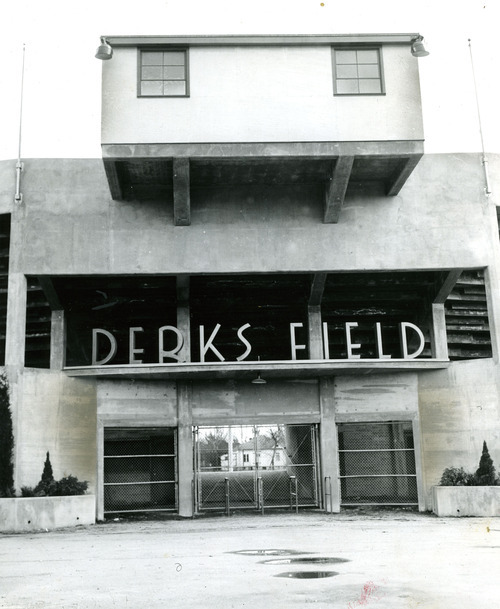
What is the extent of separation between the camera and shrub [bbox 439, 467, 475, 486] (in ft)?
71.5

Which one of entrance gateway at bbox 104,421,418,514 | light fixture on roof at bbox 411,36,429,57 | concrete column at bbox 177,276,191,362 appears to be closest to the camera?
light fixture on roof at bbox 411,36,429,57

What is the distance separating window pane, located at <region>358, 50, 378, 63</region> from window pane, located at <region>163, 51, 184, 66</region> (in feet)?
16.9

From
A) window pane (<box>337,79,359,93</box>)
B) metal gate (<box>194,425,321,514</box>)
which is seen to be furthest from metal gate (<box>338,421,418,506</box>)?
window pane (<box>337,79,359,93</box>)

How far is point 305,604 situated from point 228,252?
15.8 meters

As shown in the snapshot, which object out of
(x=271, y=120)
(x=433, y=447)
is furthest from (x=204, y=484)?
(x=271, y=120)

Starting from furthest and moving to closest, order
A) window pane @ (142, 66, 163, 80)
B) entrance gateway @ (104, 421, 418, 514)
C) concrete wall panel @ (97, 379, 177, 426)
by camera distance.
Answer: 1. entrance gateway @ (104, 421, 418, 514)
2. concrete wall panel @ (97, 379, 177, 426)
3. window pane @ (142, 66, 163, 80)

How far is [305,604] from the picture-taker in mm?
8148

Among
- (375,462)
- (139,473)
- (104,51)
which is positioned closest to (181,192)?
(104,51)

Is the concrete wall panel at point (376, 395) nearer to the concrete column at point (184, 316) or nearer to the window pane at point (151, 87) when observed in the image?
the concrete column at point (184, 316)

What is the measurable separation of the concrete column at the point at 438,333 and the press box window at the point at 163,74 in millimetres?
10730

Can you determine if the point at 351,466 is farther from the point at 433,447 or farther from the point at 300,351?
the point at 433,447

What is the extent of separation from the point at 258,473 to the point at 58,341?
856 centimetres

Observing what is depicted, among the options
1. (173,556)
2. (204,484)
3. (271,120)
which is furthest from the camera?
(204,484)

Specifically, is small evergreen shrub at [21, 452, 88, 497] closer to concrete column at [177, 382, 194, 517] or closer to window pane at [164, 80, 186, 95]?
concrete column at [177, 382, 194, 517]
